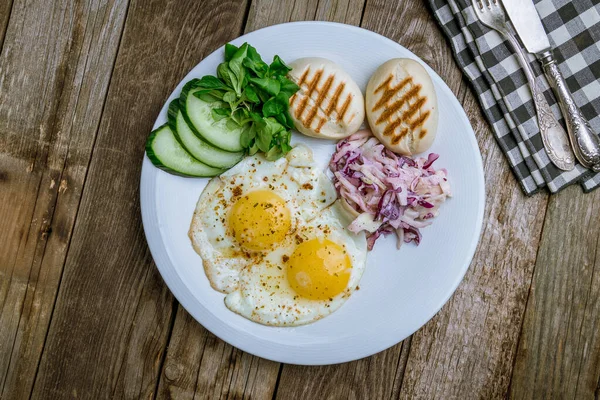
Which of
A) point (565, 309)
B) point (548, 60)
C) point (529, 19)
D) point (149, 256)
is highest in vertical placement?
point (529, 19)

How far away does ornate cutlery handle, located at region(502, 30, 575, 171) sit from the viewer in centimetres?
267

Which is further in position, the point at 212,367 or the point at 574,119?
the point at 212,367

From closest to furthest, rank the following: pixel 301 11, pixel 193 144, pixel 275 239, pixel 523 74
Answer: pixel 193 144 → pixel 275 239 → pixel 523 74 → pixel 301 11

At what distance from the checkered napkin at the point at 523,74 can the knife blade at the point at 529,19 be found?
0.06 metres

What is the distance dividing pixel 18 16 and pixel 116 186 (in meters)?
1.28

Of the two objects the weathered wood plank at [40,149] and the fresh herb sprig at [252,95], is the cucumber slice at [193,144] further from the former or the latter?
the weathered wood plank at [40,149]

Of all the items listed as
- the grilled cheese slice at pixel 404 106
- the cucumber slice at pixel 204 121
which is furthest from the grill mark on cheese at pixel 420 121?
the cucumber slice at pixel 204 121

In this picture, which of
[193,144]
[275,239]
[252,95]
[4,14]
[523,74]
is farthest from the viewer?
[4,14]

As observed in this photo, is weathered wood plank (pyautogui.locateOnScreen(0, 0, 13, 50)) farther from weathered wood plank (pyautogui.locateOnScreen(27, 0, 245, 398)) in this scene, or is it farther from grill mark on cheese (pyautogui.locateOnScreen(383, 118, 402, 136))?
grill mark on cheese (pyautogui.locateOnScreen(383, 118, 402, 136))

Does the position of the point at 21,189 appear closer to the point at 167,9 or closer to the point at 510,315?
the point at 167,9

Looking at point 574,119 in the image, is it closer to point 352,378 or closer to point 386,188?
point 386,188

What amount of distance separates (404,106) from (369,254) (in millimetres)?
838

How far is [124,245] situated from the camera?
294 cm

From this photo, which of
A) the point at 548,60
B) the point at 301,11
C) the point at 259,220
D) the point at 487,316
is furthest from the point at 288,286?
the point at 548,60
